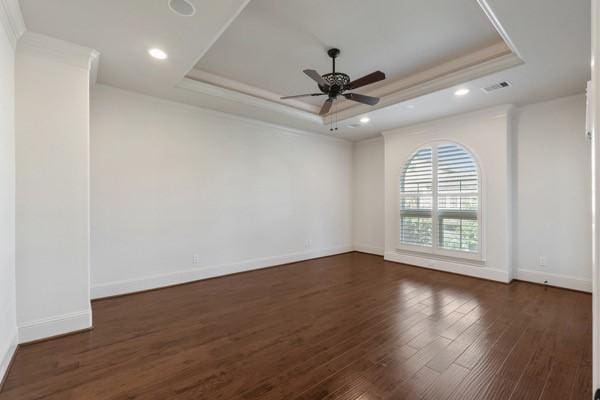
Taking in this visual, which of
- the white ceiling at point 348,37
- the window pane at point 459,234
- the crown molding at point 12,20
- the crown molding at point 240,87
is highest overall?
the white ceiling at point 348,37

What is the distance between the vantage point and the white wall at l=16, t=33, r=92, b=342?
7.96 feet

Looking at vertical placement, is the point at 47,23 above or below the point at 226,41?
below

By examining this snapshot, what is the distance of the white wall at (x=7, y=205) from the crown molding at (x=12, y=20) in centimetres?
5

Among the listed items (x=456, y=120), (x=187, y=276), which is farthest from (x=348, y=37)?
(x=187, y=276)

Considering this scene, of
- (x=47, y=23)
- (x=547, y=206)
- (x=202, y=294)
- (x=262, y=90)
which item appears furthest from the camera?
(x=262, y=90)

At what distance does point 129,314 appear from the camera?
304 cm

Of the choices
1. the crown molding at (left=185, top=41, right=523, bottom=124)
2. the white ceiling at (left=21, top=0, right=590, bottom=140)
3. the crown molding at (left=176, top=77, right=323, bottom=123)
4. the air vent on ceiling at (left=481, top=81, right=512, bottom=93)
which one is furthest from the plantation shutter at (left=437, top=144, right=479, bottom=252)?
the crown molding at (left=176, top=77, right=323, bottom=123)

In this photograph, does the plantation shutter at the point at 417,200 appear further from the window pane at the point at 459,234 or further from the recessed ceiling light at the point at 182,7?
the recessed ceiling light at the point at 182,7

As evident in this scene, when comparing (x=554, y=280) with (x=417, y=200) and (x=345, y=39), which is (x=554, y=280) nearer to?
(x=417, y=200)

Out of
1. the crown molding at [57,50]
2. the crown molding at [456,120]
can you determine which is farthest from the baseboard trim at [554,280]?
the crown molding at [57,50]

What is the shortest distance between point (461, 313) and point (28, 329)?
4.27 meters

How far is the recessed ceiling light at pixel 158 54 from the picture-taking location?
108 inches

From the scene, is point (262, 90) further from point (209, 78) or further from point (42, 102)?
point (42, 102)

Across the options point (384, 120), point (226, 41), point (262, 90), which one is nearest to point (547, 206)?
point (384, 120)
